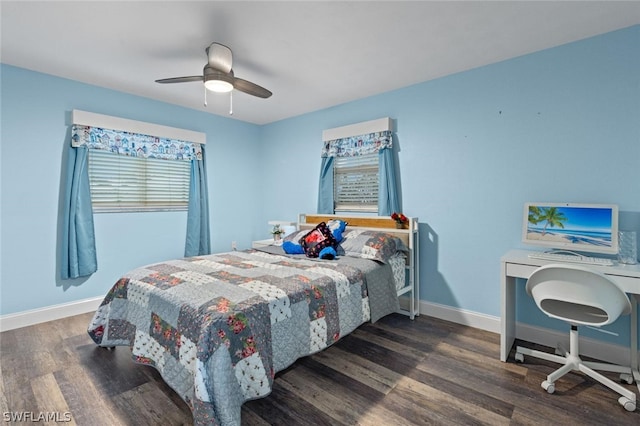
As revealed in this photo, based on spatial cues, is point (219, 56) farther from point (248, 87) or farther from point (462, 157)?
point (462, 157)

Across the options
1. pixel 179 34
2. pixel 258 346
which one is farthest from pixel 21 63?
pixel 258 346

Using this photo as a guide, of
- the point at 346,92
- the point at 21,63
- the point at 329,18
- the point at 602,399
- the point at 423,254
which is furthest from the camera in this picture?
the point at 346,92

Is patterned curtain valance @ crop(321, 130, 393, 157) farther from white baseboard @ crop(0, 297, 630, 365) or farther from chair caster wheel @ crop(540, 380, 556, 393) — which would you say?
chair caster wheel @ crop(540, 380, 556, 393)

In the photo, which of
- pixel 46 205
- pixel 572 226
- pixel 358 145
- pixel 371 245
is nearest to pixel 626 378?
pixel 572 226

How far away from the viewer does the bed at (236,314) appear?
4.90 feet

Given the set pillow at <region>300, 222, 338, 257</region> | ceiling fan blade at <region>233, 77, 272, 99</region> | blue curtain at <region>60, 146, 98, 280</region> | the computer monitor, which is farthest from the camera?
blue curtain at <region>60, 146, 98, 280</region>

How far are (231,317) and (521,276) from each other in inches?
83.0

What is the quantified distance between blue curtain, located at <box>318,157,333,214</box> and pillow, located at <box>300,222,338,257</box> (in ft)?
2.94

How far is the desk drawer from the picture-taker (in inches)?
88.6

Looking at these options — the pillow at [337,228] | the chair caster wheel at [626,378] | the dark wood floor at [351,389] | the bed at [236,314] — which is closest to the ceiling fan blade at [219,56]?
the bed at [236,314]

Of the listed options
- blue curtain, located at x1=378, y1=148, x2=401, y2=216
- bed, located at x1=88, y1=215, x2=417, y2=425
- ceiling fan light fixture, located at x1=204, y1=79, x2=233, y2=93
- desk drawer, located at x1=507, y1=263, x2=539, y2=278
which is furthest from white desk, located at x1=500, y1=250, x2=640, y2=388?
ceiling fan light fixture, located at x1=204, y1=79, x2=233, y2=93

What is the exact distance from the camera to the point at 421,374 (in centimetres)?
218

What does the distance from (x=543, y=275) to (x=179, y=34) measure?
315 centimetres

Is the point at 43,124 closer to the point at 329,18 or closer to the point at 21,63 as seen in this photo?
the point at 21,63
